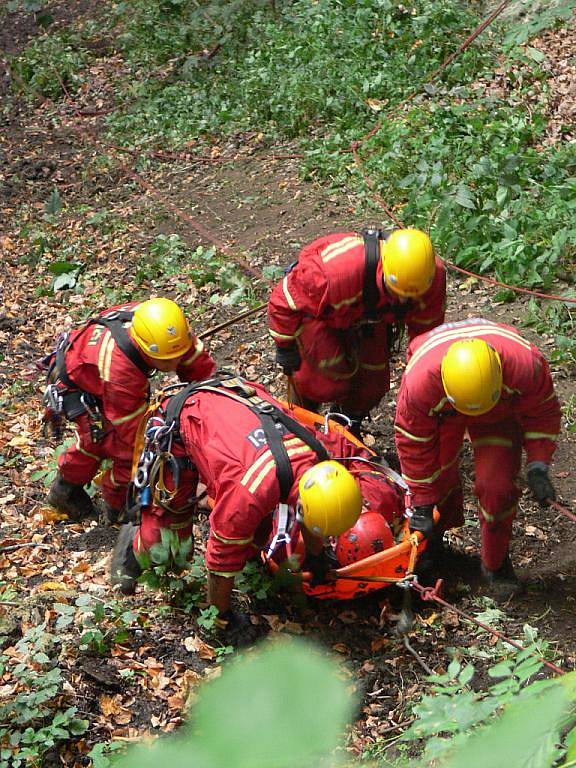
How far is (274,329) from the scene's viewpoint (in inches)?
207

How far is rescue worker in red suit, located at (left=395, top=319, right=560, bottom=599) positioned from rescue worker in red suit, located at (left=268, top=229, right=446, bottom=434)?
2.01ft

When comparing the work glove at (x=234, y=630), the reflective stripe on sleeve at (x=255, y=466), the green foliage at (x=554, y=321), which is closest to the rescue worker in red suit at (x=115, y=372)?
the reflective stripe on sleeve at (x=255, y=466)

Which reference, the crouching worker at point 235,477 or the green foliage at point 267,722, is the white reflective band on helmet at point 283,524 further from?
the green foliage at point 267,722

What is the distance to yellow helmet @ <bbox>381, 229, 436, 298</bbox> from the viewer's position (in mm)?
4672

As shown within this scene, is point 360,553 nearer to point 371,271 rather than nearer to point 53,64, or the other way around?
point 371,271

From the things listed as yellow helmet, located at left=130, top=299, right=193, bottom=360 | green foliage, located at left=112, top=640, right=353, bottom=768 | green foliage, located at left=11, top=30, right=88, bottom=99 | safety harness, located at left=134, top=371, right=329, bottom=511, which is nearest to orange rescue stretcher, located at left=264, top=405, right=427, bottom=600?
safety harness, located at left=134, top=371, right=329, bottom=511

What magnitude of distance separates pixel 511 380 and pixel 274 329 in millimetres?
1725

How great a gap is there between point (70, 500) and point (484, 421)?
279 cm

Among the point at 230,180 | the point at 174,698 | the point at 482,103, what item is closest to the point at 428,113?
the point at 482,103

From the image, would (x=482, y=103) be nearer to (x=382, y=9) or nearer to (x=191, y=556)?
(x=382, y=9)

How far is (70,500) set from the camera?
18.2 ft

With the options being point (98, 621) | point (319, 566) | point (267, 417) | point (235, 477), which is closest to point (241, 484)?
point (235, 477)

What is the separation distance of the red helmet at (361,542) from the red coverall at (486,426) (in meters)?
0.28

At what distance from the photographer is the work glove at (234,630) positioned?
422cm
